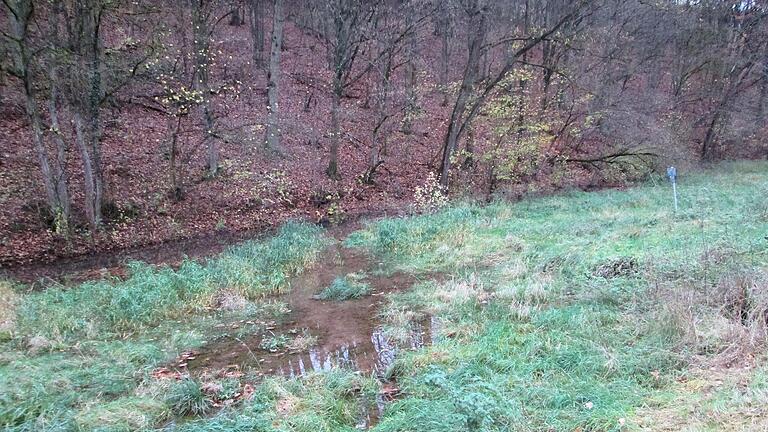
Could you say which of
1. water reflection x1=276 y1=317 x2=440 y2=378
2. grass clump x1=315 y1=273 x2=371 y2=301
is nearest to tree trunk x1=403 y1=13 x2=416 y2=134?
grass clump x1=315 y1=273 x2=371 y2=301

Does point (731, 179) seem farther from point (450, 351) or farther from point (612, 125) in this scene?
point (450, 351)

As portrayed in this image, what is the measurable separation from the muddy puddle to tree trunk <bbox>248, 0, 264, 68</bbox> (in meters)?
19.0

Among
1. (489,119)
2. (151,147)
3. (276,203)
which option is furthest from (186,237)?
(489,119)

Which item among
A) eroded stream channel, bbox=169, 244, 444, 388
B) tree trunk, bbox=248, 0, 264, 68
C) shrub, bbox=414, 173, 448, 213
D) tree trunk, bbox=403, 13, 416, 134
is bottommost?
eroded stream channel, bbox=169, 244, 444, 388

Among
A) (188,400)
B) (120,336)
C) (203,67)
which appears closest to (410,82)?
(203,67)

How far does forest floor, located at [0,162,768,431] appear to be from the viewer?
14.5ft

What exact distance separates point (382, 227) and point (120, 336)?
6.63m

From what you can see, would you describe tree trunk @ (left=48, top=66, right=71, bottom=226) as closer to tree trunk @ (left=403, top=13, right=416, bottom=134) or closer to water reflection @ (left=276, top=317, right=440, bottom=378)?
water reflection @ (left=276, top=317, right=440, bottom=378)

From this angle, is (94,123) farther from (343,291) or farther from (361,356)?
(361,356)

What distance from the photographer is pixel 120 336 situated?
711 cm

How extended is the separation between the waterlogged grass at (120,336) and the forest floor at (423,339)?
0.09 feet

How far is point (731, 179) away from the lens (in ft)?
62.9

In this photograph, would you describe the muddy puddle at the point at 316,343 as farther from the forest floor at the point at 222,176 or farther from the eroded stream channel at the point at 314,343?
the forest floor at the point at 222,176

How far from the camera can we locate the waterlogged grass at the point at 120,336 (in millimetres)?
4805
